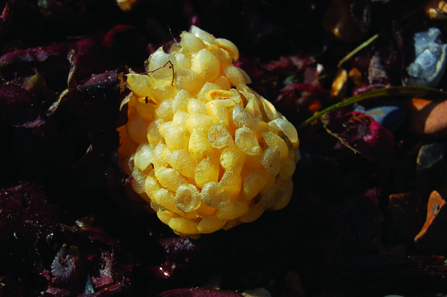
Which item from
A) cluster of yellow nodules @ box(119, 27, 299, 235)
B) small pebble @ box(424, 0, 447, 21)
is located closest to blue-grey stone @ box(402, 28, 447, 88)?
small pebble @ box(424, 0, 447, 21)

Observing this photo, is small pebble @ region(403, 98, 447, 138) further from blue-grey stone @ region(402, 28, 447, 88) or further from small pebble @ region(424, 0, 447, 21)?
small pebble @ region(424, 0, 447, 21)

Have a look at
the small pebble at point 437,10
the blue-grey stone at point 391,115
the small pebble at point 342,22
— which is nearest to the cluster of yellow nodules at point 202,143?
the blue-grey stone at point 391,115

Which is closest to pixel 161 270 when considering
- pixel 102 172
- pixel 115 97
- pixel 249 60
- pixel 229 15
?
pixel 102 172

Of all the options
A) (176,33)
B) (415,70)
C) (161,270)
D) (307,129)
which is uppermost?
(176,33)

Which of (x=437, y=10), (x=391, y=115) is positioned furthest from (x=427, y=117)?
(x=437, y=10)

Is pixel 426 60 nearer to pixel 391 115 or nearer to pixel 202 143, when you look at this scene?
pixel 391 115

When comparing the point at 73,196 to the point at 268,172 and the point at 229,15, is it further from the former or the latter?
the point at 229,15
